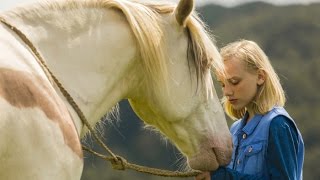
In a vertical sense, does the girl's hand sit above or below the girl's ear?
below

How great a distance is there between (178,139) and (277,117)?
481 millimetres

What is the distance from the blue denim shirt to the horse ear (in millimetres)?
625

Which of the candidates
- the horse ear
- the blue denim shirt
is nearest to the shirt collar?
the blue denim shirt

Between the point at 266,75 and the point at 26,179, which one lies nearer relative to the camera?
the point at 26,179

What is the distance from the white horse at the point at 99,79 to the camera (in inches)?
133

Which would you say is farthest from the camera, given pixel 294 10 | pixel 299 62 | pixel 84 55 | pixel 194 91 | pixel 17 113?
pixel 294 10

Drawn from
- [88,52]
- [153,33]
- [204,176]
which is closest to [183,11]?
[153,33]

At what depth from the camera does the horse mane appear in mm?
4008

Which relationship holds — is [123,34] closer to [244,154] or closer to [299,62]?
[244,154]

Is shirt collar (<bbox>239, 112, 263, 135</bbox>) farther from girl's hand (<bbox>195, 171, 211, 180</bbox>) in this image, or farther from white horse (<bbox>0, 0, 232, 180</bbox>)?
girl's hand (<bbox>195, 171, 211, 180</bbox>)

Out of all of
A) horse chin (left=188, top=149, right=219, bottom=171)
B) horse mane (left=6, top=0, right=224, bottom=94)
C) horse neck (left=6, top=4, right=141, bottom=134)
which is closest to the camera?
horse neck (left=6, top=4, right=141, bottom=134)

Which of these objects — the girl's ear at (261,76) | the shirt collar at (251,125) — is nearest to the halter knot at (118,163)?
the shirt collar at (251,125)

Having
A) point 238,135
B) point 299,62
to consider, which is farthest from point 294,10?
point 238,135

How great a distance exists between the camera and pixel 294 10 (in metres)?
41.1
